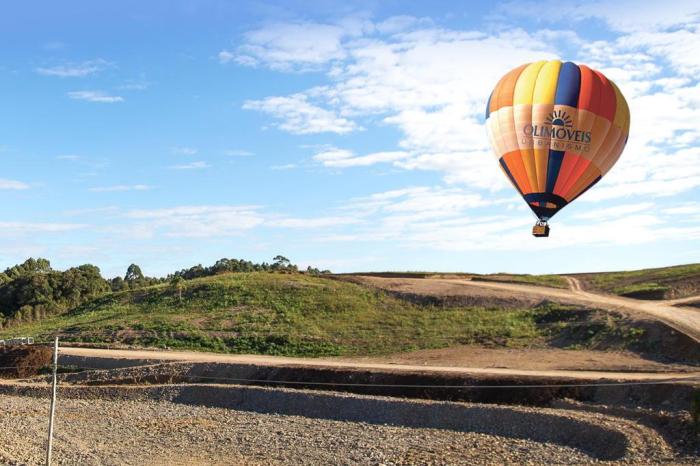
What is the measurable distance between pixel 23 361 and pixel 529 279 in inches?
1653

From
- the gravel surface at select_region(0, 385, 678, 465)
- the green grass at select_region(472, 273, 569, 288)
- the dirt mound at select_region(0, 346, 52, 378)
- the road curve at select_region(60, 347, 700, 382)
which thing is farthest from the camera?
the green grass at select_region(472, 273, 569, 288)

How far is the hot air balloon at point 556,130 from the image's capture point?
133ft

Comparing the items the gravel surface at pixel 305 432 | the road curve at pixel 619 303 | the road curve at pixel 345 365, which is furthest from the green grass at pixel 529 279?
the gravel surface at pixel 305 432

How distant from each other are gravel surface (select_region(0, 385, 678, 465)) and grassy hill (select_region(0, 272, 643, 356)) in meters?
13.4

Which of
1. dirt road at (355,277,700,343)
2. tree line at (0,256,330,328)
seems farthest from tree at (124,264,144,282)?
dirt road at (355,277,700,343)

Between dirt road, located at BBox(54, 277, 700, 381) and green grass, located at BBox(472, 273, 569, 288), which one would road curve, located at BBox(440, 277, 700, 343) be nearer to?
dirt road, located at BBox(54, 277, 700, 381)

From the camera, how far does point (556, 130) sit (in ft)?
133

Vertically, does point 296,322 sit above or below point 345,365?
above

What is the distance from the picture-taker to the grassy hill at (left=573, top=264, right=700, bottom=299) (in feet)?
175

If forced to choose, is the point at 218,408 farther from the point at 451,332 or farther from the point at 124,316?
the point at 124,316

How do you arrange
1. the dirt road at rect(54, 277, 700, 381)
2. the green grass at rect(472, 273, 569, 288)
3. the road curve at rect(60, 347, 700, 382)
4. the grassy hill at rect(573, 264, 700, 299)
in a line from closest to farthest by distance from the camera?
1. the road curve at rect(60, 347, 700, 382)
2. the dirt road at rect(54, 277, 700, 381)
3. the grassy hill at rect(573, 264, 700, 299)
4. the green grass at rect(472, 273, 569, 288)

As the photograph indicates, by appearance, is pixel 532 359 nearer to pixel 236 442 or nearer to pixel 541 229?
pixel 541 229

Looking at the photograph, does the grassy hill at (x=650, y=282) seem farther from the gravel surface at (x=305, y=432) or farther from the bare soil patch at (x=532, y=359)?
the gravel surface at (x=305, y=432)

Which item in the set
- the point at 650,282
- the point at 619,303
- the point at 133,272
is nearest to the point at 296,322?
the point at 619,303
